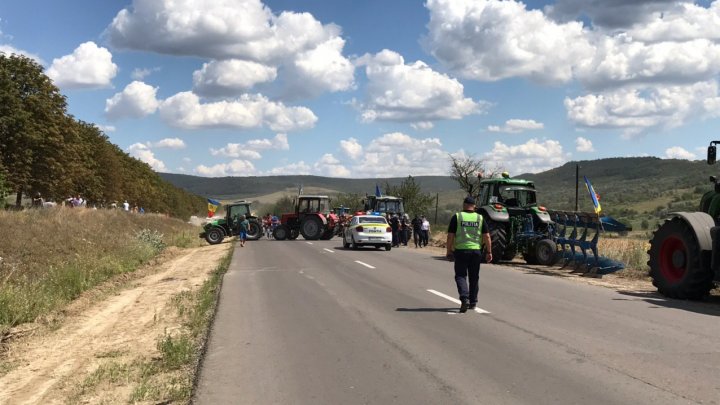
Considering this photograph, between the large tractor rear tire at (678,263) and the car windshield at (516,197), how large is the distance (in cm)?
826

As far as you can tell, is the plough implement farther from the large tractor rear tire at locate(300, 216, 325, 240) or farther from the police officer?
the large tractor rear tire at locate(300, 216, 325, 240)

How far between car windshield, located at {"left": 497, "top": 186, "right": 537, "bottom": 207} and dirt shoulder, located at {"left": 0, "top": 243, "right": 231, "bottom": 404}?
10478mm

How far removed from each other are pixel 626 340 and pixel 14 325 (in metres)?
9.16

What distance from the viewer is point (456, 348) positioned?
24.8 feet

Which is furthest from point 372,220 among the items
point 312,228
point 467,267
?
point 467,267

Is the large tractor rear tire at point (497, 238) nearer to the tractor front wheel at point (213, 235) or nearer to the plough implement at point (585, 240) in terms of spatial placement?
the plough implement at point (585, 240)

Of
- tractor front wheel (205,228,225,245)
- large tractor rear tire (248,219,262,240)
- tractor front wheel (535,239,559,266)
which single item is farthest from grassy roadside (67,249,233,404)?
large tractor rear tire (248,219,262,240)

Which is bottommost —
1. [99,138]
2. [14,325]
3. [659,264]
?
[14,325]

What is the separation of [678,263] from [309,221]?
2715 cm

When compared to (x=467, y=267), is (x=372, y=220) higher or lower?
higher

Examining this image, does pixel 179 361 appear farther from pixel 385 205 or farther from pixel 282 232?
pixel 282 232

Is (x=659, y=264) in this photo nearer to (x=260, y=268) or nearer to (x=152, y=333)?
(x=152, y=333)

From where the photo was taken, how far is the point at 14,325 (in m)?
10.3

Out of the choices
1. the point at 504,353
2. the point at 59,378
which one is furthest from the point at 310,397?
the point at 59,378
